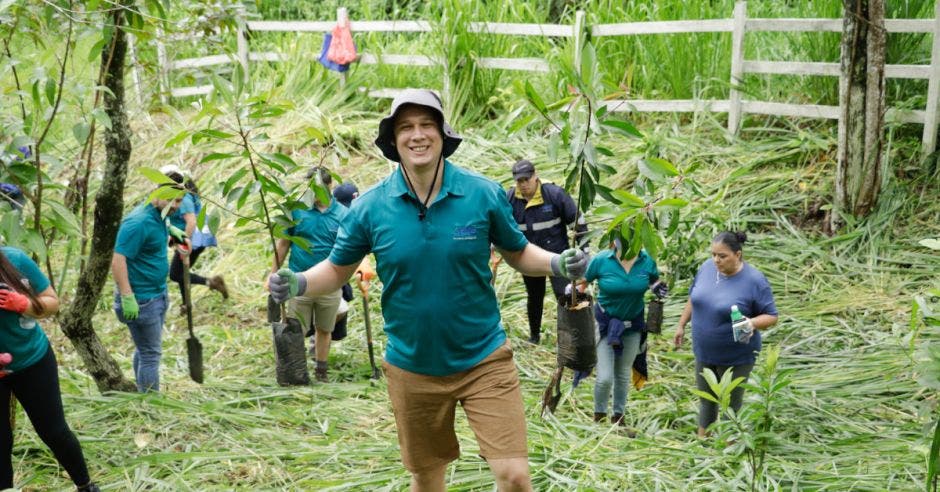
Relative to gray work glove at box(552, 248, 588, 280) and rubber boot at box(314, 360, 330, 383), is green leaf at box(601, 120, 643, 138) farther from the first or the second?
rubber boot at box(314, 360, 330, 383)

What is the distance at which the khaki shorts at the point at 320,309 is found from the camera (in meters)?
7.04

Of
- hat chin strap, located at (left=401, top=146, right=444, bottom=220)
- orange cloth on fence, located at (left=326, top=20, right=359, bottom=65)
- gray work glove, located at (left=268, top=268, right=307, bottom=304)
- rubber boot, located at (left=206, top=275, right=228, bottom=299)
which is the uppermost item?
orange cloth on fence, located at (left=326, top=20, right=359, bottom=65)

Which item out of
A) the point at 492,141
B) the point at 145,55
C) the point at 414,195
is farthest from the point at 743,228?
the point at 414,195

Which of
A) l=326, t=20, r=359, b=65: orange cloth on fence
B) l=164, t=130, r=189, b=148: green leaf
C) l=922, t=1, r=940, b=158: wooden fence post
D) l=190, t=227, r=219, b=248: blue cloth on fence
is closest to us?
l=164, t=130, r=189, b=148: green leaf

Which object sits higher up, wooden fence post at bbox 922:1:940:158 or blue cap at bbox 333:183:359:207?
wooden fence post at bbox 922:1:940:158

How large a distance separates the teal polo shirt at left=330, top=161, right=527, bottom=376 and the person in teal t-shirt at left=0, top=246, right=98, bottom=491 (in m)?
A: 1.53

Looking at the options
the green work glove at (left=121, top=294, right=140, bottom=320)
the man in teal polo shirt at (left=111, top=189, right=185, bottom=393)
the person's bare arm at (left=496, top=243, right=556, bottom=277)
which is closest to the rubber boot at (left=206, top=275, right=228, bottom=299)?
the man in teal polo shirt at (left=111, top=189, right=185, bottom=393)

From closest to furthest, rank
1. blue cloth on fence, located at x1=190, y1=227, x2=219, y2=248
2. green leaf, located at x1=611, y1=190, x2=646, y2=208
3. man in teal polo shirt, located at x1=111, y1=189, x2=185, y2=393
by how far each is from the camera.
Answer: green leaf, located at x1=611, y1=190, x2=646, y2=208 → man in teal polo shirt, located at x1=111, y1=189, x2=185, y2=393 → blue cloth on fence, located at x1=190, y1=227, x2=219, y2=248

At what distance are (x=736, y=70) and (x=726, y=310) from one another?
5.01 meters

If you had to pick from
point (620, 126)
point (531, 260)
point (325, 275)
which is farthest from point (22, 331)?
point (620, 126)

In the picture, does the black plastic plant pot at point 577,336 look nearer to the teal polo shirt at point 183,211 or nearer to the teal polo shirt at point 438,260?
the teal polo shirt at point 438,260

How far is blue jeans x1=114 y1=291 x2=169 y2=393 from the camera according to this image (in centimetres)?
645

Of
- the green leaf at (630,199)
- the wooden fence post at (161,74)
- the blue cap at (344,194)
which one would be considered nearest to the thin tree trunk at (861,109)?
the blue cap at (344,194)

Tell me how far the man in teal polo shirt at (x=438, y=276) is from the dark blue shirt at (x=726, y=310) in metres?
2.05
